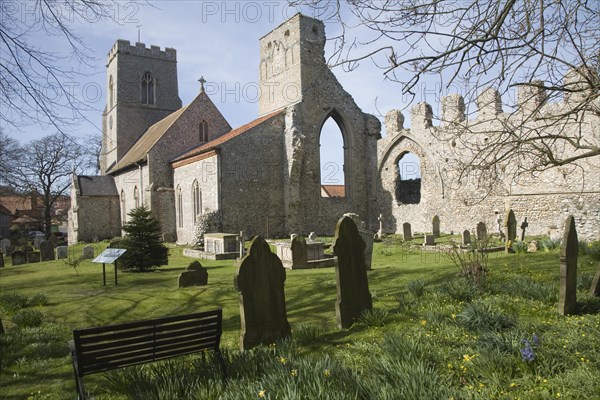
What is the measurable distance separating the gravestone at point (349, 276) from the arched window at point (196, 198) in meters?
18.0

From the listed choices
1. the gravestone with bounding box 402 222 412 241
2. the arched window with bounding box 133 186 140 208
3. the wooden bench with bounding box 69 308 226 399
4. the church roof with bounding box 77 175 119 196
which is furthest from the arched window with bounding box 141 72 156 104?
the wooden bench with bounding box 69 308 226 399

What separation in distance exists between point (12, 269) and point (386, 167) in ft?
64.1

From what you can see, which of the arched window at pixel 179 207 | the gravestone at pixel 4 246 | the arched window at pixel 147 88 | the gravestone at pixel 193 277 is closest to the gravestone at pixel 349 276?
the gravestone at pixel 193 277

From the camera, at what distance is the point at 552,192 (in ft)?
60.5

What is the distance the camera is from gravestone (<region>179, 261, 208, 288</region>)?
32.7 feet

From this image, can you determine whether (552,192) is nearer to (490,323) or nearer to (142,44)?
(490,323)

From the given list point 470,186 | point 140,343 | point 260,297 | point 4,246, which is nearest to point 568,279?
point 260,297

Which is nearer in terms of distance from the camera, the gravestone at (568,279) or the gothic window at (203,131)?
the gravestone at (568,279)

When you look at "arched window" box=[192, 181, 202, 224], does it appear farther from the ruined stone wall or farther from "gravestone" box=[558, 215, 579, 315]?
"gravestone" box=[558, 215, 579, 315]

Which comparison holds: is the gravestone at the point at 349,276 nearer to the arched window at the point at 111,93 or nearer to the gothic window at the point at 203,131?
the gothic window at the point at 203,131

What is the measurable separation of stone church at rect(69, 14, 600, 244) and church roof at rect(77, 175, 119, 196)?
16cm

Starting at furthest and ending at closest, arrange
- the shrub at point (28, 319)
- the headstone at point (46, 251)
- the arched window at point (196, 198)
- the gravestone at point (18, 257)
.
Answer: the arched window at point (196, 198)
the headstone at point (46, 251)
the gravestone at point (18, 257)
the shrub at point (28, 319)

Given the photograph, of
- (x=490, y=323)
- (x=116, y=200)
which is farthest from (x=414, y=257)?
(x=116, y=200)

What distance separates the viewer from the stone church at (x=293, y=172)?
72.3 ft
